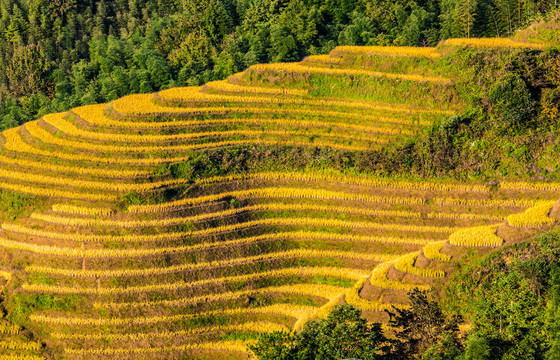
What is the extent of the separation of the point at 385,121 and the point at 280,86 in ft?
45.3

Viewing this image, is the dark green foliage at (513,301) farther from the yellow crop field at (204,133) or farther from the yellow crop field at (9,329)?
the yellow crop field at (9,329)

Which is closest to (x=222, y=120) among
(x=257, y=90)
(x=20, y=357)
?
(x=257, y=90)

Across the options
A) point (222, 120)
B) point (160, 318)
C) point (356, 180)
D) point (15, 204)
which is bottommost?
point (160, 318)

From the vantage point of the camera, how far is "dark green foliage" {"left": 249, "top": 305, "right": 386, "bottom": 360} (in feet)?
154

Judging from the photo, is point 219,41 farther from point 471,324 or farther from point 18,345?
point 471,324

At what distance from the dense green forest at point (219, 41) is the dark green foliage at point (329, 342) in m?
55.6

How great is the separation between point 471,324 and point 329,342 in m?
13.5

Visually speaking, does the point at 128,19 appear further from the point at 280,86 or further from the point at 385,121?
the point at 385,121

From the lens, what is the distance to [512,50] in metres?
69.0

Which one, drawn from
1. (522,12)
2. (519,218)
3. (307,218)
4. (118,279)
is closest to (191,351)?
(118,279)

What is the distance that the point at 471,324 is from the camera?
52.7 meters

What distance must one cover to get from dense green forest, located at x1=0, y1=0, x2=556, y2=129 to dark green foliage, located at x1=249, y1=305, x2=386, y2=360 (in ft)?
183

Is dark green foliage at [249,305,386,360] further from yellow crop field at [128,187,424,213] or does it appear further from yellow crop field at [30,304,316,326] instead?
yellow crop field at [128,187,424,213]

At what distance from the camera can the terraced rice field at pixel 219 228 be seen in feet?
192
